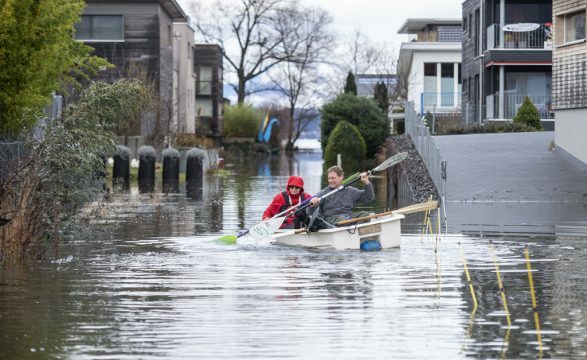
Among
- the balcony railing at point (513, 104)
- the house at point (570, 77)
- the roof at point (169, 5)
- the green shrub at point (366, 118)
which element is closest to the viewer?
the house at point (570, 77)

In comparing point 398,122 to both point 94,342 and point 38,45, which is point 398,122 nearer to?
point 38,45

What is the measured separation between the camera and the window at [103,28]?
66.1 meters

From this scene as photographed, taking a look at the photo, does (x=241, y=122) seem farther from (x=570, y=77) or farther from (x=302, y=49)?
(x=570, y=77)

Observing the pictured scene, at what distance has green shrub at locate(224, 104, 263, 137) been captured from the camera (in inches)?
3861

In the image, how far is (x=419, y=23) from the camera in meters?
92.6

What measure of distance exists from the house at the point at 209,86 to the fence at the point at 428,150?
51.9 meters

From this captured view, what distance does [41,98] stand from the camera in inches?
1048

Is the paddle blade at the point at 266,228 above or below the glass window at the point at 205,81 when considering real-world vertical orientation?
below

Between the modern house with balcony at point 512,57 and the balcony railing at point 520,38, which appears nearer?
the modern house with balcony at point 512,57

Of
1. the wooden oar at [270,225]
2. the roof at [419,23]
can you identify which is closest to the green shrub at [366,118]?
the roof at [419,23]

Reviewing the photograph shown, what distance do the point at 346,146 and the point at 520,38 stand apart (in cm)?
936

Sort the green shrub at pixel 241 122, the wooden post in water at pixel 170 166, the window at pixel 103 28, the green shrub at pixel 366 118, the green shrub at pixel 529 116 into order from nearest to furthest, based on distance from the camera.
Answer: the wooden post in water at pixel 170 166 → the green shrub at pixel 529 116 → the green shrub at pixel 366 118 → the window at pixel 103 28 → the green shrub at pixel 241 122

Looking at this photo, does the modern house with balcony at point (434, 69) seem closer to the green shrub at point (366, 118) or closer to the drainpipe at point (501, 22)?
the green shrub at point (366, 118)

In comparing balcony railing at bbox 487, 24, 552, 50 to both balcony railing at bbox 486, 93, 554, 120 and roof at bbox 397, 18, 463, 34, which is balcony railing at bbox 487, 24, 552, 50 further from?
roof at bbox 397, 18, 463, 34
